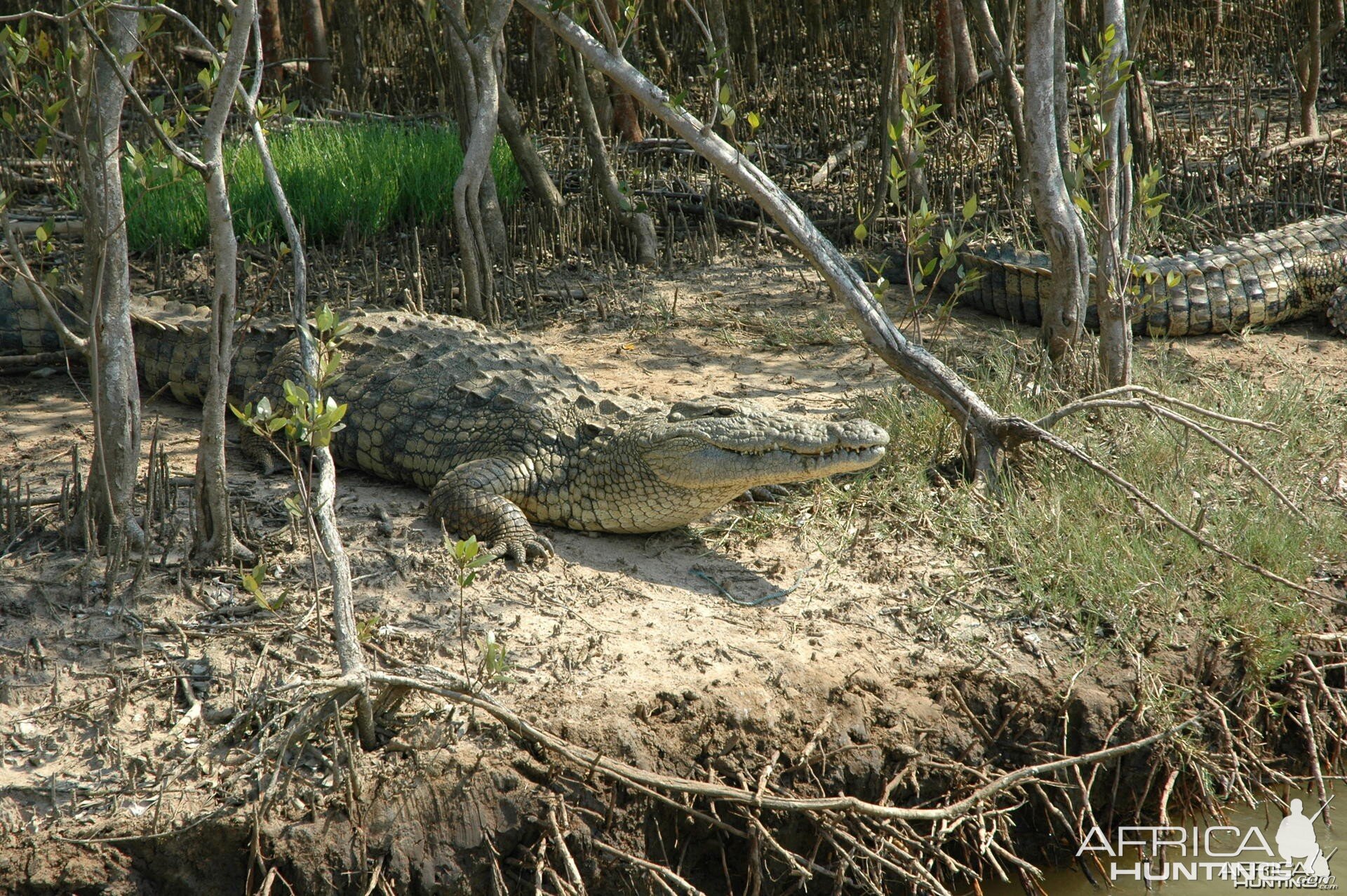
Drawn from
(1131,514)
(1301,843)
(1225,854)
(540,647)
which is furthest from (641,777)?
(1131,514)

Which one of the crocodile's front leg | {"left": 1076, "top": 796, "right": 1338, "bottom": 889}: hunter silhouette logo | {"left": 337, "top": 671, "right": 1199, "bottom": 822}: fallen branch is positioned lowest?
{"left": 1076, "top": 796, "right": 1338, "bottom": 889}: hunter silhouette logo

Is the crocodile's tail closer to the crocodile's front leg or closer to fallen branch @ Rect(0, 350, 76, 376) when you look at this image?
fallen branch @ Rect(0, 350, 76, 376)

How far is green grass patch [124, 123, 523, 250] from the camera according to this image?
638cm

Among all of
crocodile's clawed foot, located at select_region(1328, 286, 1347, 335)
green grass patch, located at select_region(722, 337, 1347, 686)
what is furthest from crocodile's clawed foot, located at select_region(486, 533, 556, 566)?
crocodile's clawed foot, located at select_region(1328, 286, 1347, 335)

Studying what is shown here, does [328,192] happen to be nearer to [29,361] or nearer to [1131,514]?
[29,361]

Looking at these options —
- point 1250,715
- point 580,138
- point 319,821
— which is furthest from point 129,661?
point 580,138

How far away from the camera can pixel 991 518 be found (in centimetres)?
395

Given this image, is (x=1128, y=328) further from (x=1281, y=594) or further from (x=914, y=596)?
(x=914, y=596)

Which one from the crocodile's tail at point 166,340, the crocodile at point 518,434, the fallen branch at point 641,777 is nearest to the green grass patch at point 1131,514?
the crocodile at point 518,434

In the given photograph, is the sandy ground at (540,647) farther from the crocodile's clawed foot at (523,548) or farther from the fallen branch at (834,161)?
the fallen branch at (834,161)

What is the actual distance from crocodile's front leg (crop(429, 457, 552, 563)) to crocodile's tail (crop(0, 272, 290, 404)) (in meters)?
1.27

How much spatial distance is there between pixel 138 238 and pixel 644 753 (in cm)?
491

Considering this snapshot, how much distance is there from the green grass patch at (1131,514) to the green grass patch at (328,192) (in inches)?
139

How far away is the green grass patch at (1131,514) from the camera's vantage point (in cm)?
351
